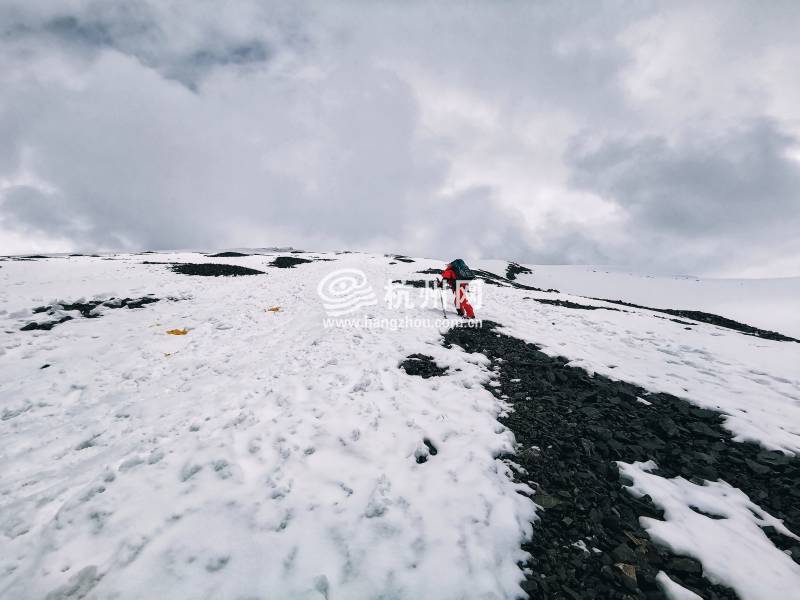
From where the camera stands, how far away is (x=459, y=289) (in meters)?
15.6

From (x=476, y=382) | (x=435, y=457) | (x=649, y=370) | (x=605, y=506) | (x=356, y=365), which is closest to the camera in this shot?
(x=605, y=506)

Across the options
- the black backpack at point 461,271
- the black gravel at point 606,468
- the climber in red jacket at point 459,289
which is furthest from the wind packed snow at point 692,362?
the black backpack at point 461,271

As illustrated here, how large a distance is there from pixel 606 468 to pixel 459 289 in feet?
34.6

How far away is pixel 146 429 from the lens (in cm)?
648

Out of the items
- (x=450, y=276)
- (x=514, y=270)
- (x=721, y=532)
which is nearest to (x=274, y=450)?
(x=721, y=532)

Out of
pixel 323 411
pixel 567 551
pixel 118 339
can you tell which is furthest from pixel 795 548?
pixel 118 339

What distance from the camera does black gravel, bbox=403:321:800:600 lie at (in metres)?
3.87

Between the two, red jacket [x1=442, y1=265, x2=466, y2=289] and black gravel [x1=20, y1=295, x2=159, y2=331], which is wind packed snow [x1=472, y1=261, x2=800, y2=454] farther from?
black gravel [x1=20, y1=295, x2=159, y2=331]

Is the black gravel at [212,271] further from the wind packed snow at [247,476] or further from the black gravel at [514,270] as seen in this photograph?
the black gravel at [514,270]

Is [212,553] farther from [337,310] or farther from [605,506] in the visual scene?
→ [337,310]

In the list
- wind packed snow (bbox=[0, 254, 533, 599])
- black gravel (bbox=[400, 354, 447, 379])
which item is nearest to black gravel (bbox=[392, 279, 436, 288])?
black gravel (bbox=[400, 354, 447, 379])

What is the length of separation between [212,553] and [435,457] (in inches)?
136

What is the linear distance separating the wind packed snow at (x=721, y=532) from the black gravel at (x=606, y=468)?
16 centimetres

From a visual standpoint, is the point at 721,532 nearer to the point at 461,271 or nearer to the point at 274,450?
the point at 274,450
